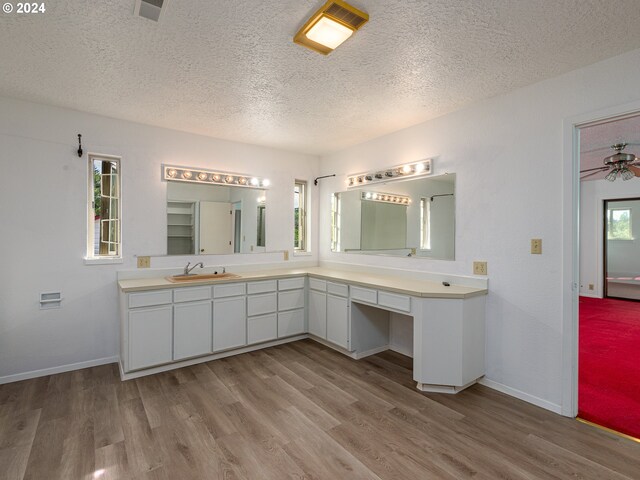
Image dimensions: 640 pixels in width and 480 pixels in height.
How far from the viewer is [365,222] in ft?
13.7

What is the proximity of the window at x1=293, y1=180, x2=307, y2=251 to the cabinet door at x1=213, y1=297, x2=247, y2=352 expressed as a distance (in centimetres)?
146

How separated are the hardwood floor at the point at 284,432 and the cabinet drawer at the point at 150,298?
69cm

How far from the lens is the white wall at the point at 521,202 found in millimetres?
2400

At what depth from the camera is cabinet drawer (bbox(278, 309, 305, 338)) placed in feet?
12.7

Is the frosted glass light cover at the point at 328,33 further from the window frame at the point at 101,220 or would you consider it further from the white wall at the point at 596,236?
the white wall at the point at 596,236

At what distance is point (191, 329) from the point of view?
326cm

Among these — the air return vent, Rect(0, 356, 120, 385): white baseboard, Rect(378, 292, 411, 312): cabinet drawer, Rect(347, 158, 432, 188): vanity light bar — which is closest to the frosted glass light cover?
the air return vent

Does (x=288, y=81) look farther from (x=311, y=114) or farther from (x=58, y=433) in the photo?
(x=58, y=433)

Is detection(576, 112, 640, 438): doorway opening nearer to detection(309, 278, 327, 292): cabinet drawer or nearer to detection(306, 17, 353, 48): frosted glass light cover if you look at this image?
detection(306, 17, 353, 48): frosted glass light cover

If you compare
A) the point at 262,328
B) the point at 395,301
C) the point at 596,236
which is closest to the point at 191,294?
the point at 262,328

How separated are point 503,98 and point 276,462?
3.21 metres

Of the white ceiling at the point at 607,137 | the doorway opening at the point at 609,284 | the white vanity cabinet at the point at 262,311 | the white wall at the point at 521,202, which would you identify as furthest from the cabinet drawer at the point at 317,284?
the white ceiling at the point at 607,137

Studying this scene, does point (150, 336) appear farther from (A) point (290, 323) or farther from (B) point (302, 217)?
(B) point (302, 217)

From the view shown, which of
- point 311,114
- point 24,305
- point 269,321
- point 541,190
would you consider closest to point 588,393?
point 541,190
